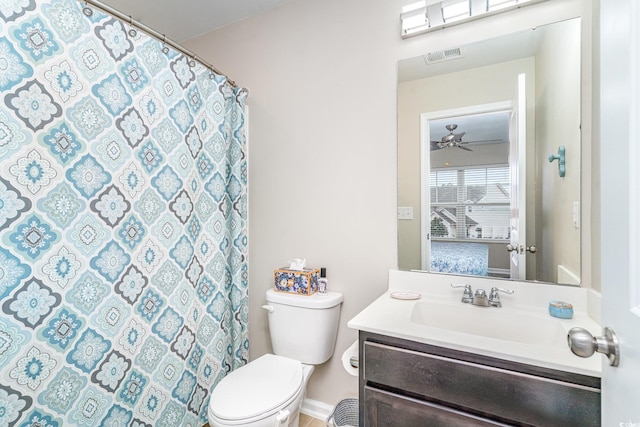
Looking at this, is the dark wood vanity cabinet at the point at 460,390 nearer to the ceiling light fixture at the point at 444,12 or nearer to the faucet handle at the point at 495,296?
the faucet handle at the point at 495,296

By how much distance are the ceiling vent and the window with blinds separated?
0.53 metres

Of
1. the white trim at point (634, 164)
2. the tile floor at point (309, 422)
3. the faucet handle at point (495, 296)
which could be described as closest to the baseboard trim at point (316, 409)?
the tile floor at point (309, 422)

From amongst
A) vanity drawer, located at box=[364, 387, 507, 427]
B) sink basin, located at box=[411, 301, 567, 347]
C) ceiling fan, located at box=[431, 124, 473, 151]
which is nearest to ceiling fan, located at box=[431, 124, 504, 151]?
ceiling fan, located at box=[431, 124, 473, 151]

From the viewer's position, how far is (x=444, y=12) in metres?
1.44

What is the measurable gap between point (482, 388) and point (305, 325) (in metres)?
0.90

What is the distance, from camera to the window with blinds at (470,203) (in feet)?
4.58

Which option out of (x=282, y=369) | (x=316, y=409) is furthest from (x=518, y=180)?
(x=316, y=409)

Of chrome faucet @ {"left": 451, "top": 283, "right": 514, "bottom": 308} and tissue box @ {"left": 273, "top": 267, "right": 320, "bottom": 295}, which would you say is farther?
tissue box @ {"left": 273, "top": 267, "right": 320, "bottom": 295}

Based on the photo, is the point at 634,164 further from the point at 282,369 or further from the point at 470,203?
the point at 282,369

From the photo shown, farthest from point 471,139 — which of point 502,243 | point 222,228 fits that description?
point 222,228

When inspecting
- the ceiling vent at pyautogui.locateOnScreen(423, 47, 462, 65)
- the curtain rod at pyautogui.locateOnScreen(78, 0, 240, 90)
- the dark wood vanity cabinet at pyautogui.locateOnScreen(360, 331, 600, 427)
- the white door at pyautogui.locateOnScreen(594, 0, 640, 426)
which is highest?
the curtain rod at pyautogui.locateOnScreen(78, 0, 240, 90)

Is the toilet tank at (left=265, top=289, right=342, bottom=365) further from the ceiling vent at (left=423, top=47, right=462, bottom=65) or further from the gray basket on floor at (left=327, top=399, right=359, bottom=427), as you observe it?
the ceiling vent at (left=423, top=47, right=462, bottom=65)

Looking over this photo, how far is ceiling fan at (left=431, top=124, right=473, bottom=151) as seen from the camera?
4.85 feet

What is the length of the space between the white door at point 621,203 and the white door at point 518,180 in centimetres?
71
